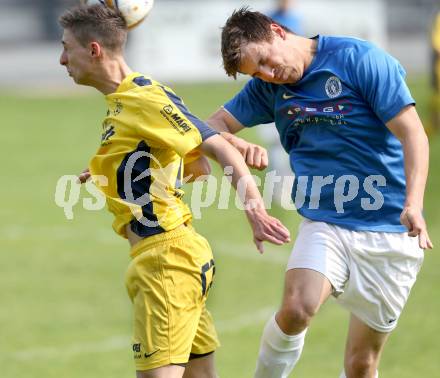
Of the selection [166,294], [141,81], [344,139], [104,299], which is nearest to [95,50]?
[141,81]

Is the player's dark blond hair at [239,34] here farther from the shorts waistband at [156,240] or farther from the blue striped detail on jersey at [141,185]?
the shorts waistband at [156,240]

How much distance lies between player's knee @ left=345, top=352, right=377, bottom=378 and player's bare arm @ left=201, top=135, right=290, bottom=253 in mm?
1178

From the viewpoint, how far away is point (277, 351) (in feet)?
17.7

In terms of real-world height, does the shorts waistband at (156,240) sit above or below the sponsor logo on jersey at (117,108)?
below

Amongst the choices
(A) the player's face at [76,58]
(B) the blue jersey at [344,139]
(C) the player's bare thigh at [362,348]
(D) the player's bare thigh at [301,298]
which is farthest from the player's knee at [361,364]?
(A) the player's face at [76,58]

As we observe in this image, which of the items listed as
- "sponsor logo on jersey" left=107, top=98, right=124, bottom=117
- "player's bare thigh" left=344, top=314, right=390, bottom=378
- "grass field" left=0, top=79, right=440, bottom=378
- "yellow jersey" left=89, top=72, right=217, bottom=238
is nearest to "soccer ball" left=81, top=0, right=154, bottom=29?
"yellow jersey" left=89, top=72, right=217, bottom=238

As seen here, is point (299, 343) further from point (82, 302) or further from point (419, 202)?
point (82, 302)

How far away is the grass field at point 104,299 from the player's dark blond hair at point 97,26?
2.72 metres

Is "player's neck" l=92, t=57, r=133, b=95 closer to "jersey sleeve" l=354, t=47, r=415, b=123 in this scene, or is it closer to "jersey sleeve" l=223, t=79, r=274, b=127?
"jersey sleeve" l=223, t=79, r=274, b=127

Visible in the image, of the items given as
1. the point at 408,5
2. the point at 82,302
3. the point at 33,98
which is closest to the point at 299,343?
the point at 82,302

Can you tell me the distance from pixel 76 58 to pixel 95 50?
11 cm

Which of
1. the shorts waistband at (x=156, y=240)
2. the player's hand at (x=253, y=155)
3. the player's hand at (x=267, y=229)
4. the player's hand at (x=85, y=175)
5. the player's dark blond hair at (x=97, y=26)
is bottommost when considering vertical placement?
the shorts waistband at (x=156, y=240)

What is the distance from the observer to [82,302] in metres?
8.78

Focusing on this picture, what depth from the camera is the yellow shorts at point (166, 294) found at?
16.1 ft
